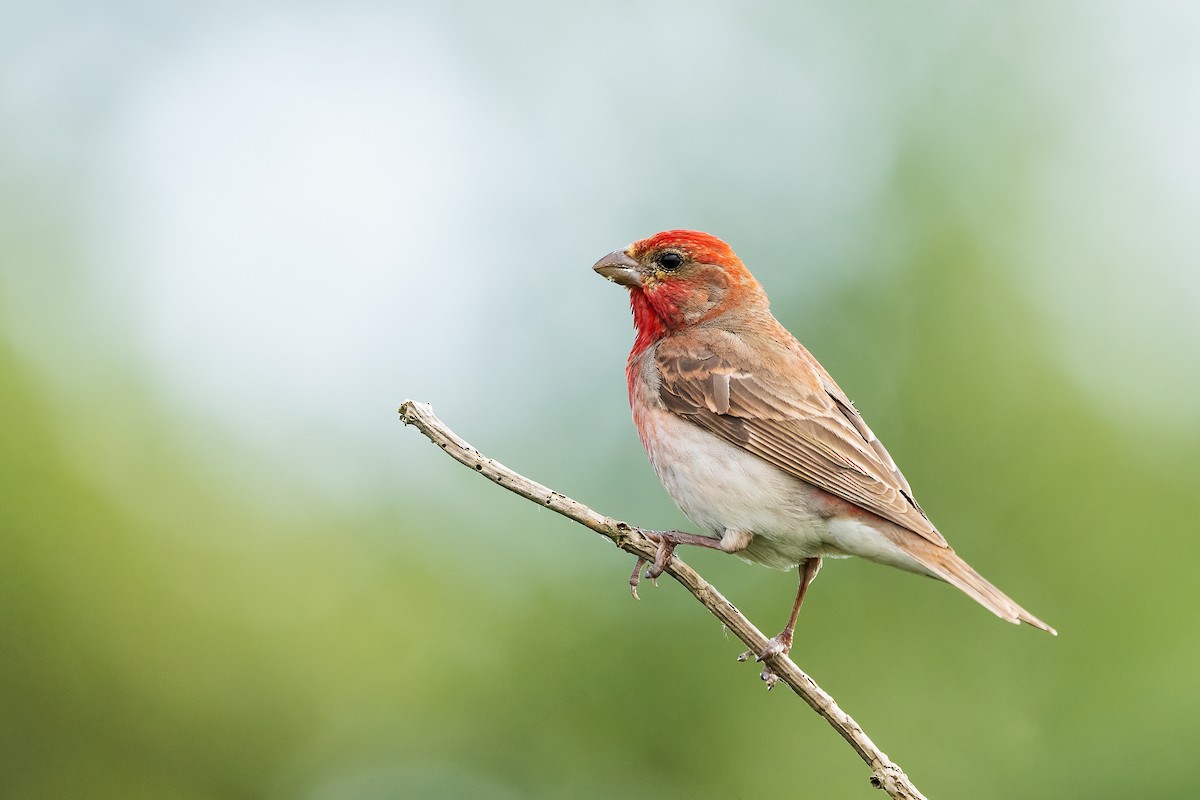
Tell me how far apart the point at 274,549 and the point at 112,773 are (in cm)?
182

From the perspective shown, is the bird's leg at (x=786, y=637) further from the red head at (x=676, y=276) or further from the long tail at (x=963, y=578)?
the red head at (x=676, y=276)

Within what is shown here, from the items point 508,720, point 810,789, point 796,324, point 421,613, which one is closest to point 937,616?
point 810,789

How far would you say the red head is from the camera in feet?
22.1

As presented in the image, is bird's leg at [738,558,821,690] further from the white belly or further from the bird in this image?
the white belly

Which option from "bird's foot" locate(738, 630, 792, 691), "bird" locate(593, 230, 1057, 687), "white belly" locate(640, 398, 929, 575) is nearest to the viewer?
"bird's foot" locate(738, 630, 792, 691)

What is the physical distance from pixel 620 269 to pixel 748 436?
1216 mm

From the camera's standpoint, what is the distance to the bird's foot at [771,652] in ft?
16.5

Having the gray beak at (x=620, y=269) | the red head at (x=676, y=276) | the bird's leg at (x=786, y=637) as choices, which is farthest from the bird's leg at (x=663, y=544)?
the gray beak at (x=620, y=269)

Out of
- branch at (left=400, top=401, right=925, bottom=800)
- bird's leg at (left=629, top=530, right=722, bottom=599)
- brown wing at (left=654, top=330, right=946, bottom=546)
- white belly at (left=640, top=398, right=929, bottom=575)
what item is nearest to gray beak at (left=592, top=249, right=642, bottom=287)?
brown wing at (left=654, top=330, right=946, bottom=546)

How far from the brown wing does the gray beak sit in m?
0.38

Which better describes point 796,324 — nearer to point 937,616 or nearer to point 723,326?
point 937,616

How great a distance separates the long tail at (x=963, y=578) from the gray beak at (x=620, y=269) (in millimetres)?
2082

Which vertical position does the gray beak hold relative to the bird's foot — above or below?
above

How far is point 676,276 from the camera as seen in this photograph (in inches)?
266
